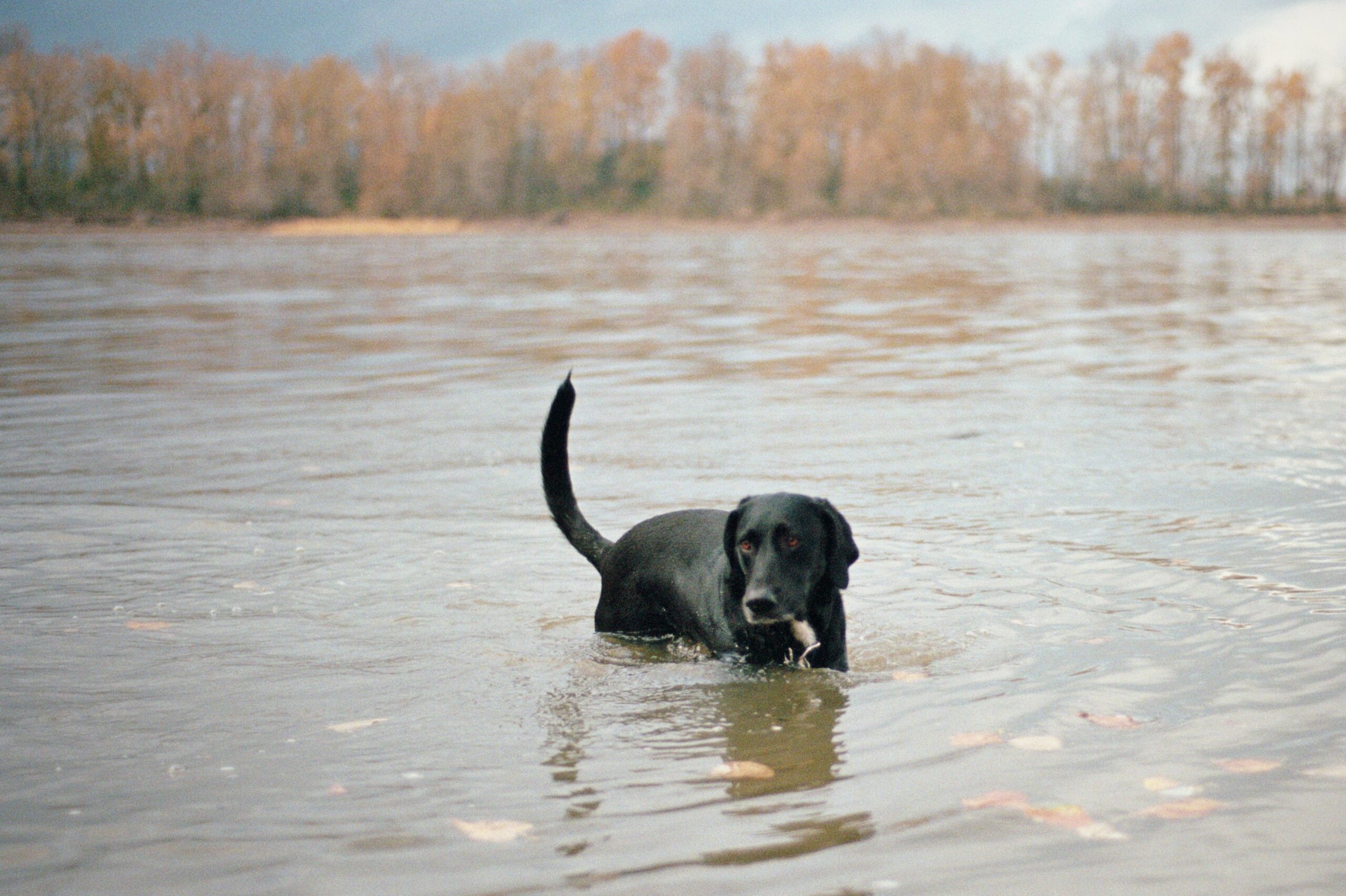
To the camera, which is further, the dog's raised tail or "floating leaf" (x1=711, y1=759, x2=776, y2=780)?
the dog's raised tail

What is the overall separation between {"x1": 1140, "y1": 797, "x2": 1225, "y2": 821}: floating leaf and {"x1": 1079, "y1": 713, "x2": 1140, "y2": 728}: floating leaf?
626 mm

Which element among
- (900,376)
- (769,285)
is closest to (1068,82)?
(769,285)

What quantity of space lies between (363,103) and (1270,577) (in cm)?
12689

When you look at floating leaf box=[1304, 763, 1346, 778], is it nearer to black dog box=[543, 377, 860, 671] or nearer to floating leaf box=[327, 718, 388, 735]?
black dog box=[543, 377, 860, 671]

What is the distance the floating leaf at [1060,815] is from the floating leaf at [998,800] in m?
0.03

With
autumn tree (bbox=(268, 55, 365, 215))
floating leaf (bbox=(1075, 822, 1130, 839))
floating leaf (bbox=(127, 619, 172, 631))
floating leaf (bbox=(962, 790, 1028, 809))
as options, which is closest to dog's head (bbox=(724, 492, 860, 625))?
floating leaf (bbox=(962, 790, 1028, 809))

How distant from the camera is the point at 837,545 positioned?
16.3 ft

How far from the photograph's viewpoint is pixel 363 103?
4914 inches

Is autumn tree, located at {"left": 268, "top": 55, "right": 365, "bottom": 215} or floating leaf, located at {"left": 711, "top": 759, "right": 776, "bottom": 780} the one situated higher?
autumn tree, located at {"left": 268, "top": 55, "right": 365, "bottom": 215}

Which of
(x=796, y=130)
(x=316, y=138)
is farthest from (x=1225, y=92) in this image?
(x=316, y=138)

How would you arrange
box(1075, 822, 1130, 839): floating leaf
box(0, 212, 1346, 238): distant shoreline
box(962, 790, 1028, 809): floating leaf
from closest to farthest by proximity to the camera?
box(1075, 822, 1130, 839): floating leaf, box(962, 790, 1028, 809): floating leaf, box(0, 212, 1346, 238): distant shoreline

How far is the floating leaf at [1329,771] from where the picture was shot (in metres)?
3.84

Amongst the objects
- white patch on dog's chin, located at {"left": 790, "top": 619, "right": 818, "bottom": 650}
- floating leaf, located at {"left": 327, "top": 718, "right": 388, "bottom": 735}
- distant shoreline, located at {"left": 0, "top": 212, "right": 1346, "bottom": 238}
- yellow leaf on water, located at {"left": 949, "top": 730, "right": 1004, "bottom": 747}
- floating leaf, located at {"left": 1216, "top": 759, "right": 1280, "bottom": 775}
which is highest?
distant shoreline, located at {"left": 0, "top": 212, "right": 1346, "bottom": 238}

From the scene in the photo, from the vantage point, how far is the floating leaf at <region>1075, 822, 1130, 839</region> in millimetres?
3473
